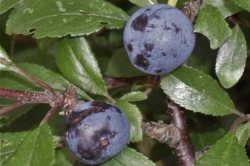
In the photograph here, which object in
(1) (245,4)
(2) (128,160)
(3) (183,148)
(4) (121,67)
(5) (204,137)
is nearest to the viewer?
(1) (245,4)

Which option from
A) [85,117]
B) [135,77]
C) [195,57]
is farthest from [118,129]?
[195,57]

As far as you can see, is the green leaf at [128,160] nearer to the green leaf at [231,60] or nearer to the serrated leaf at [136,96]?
the serrated leaf at [136,96]

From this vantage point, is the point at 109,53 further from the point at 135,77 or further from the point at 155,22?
the point at 155,22

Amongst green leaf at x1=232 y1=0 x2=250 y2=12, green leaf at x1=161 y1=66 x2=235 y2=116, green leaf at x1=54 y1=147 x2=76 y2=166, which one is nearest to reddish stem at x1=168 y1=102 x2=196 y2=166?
green leaf at x1=161 y1=66 x2=235 y2=116

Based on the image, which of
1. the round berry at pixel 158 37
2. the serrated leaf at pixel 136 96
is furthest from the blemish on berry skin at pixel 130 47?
the serrated leaf at pixel 136 96

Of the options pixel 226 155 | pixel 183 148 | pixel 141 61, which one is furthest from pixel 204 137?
pixel 141 61

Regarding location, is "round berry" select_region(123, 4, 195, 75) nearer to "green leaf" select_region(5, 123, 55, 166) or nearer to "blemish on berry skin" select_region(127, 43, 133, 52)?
"blemish on berry skin" select_region(127, 43, 133, 52)

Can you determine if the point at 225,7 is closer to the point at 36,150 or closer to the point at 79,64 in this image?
the point at 79,64
